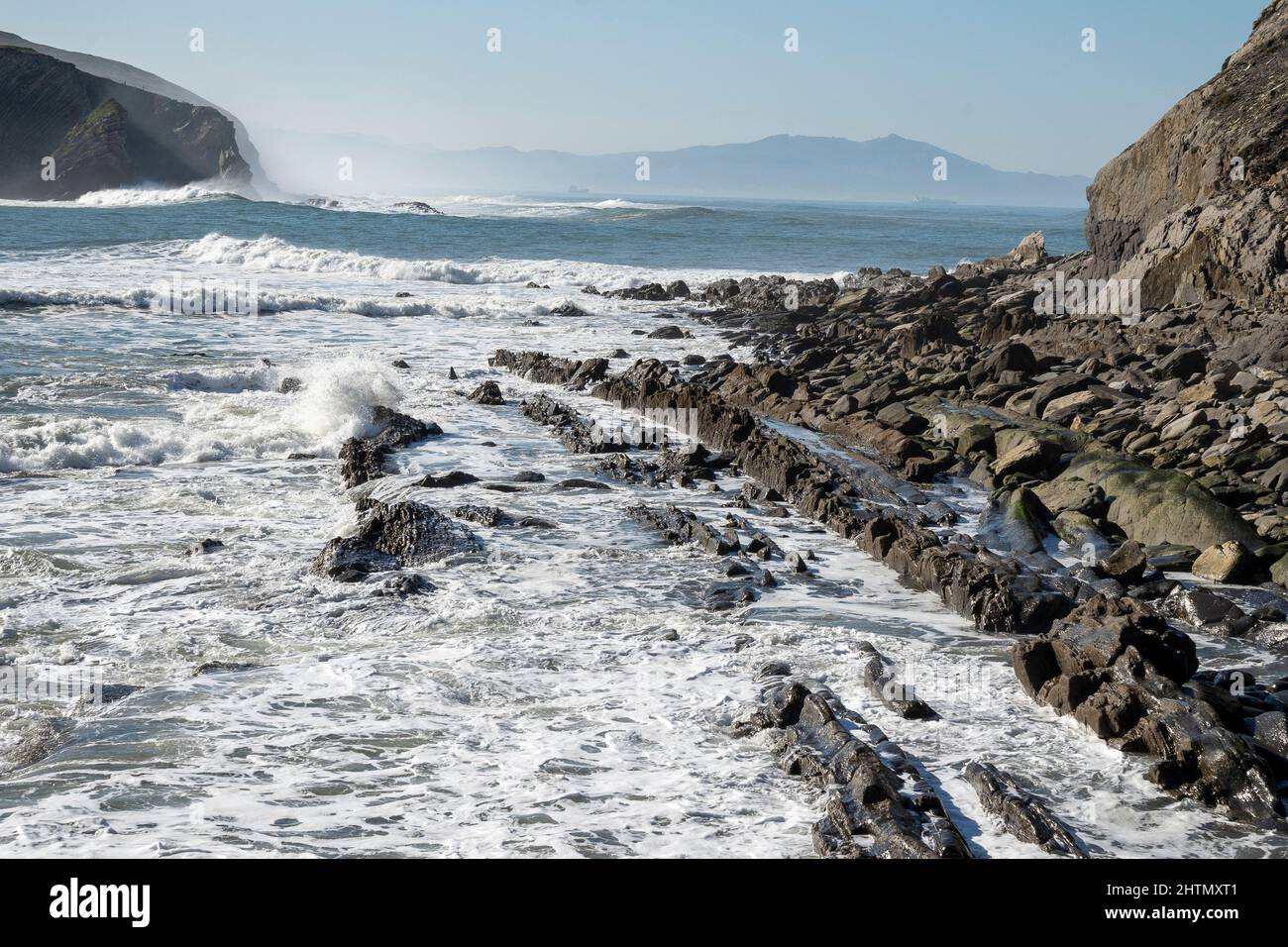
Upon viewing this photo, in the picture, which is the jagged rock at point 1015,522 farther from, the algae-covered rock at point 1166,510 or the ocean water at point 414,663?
the ocean water at point 414,663

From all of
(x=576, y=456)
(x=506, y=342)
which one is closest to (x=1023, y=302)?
(x=506, y=342)

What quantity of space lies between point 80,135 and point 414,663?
96563 millimetres

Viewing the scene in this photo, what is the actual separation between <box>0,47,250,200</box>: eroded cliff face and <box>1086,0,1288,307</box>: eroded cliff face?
81584mm

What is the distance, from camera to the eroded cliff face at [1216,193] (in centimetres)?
1898

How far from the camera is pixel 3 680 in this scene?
697cm

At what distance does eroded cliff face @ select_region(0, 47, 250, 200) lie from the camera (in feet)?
283

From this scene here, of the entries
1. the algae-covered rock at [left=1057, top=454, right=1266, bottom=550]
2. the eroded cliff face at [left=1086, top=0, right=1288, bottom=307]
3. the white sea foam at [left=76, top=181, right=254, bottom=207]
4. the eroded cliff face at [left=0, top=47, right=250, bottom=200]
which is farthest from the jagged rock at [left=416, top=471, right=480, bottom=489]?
the eroded cliff face at [left=0, top=47, right=250, bottom=200]

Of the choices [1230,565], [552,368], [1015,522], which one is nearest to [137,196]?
[552,368]

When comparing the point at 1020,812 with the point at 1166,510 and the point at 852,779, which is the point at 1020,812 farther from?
the point at 1166,510

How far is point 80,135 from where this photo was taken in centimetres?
8788

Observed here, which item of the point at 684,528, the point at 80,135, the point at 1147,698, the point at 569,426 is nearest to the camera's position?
the point at 1147,698

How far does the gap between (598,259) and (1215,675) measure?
4130 centimetres
